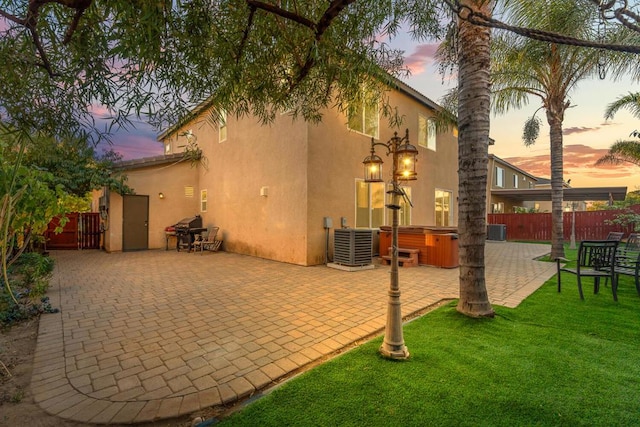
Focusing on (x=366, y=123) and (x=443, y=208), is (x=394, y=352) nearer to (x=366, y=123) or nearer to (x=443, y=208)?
(x=366, y=123)

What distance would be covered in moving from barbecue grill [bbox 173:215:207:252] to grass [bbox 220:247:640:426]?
1033cm

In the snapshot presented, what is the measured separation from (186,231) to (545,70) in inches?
543

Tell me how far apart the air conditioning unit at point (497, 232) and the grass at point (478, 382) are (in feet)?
48.1

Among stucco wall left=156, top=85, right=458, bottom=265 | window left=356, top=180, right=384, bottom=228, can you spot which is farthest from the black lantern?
window left=356, top=180, right=384, bottom=228

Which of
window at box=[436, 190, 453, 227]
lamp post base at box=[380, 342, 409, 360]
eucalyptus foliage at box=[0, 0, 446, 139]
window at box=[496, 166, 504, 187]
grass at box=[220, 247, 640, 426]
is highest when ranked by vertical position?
window at box=[496, 166, 504, 187]

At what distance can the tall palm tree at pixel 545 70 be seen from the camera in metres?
7.02

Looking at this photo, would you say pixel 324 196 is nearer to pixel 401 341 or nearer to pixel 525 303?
pixel 525 303

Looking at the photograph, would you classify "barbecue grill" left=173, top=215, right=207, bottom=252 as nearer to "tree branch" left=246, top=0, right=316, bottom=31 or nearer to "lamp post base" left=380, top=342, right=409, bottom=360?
"lamp post base" left=380, top=342, right=409, bottom=360

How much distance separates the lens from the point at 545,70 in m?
8.77

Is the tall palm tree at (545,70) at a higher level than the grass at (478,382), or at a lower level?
higher

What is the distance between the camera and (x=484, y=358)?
2.89 metres

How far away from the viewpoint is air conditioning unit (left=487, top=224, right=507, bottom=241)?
1698 cm

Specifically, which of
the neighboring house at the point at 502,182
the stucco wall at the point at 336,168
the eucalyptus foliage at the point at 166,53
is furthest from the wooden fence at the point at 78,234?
the neighboring house at the point at 502,182

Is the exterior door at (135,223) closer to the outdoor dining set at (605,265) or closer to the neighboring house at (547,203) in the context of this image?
the outdoor dining set at (605,265)
